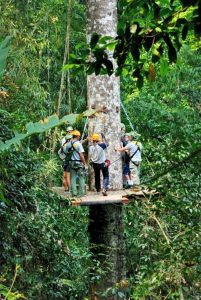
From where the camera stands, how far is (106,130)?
23.3 feet

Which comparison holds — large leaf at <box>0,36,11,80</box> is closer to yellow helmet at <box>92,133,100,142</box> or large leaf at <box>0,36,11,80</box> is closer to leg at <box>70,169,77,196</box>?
yellow helmet at <box>92,133,100,142</box>

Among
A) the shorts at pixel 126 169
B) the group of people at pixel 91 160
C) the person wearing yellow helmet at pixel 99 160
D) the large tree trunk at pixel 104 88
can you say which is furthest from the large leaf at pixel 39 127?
the shorts at pixel 126 169

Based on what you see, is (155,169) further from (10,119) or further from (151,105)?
(151,105)

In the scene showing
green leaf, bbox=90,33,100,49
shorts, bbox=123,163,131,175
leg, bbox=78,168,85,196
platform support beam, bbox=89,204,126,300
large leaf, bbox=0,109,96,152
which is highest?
green leaf, bbox=90,33,100,49

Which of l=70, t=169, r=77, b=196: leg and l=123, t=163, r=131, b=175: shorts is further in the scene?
l=123, t=163, r=131, b=175: shorts

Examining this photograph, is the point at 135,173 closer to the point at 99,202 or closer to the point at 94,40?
the point at 99,202

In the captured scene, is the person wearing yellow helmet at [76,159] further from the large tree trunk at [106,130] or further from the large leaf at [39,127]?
the large leaf at [39,127]

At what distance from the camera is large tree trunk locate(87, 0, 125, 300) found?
654cm

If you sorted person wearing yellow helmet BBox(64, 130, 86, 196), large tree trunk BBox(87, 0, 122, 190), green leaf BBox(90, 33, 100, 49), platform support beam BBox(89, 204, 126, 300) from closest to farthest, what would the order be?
green leaf BBox(90, 33, 100, 49) → platform support beam BBox(89, 204, 126, 300) → large tree trunk BBox(87, 0, 122, 190) → person wearing yellow helmet BBox(64, 130, 86, 196)

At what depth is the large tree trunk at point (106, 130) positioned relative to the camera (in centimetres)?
654

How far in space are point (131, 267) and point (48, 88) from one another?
6.30m

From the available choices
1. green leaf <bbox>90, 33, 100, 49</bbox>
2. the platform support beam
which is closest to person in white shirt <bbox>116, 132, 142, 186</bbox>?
the platform support beam

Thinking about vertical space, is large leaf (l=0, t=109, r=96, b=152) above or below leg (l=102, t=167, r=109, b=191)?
above

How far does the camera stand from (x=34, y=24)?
37.5ft
